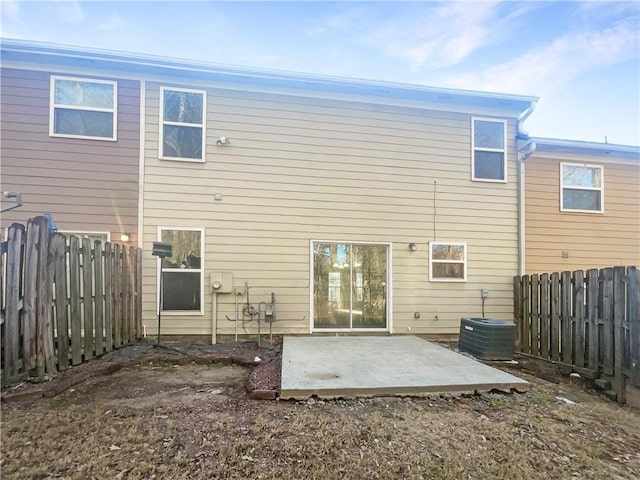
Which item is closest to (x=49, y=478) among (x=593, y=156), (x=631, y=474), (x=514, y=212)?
(x=631, y=474)

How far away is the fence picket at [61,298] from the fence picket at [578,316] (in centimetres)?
696

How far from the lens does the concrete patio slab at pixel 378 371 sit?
3731 mm

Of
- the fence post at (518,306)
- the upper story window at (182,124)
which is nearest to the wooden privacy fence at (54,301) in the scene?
the upper story window at (182,124)

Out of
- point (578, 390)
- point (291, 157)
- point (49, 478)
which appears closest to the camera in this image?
→ point (49, 478)

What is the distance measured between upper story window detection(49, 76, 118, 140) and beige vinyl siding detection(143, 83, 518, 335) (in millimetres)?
704

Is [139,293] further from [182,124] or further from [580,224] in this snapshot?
[580,224]

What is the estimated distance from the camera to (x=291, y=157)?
6.95 m

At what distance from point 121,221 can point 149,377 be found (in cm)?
327

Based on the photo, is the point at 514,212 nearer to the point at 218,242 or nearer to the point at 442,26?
the point at 442,26

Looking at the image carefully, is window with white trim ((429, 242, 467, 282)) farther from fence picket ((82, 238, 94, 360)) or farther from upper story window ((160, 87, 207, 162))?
fence picket ((82, 238, 94, 360))

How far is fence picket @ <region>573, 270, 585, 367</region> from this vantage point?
518 centimetres

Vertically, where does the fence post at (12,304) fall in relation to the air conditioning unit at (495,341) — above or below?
above

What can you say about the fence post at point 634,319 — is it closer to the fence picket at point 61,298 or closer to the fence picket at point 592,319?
the fence picket at point 592,319

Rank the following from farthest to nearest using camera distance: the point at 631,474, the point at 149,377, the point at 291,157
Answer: the point at 291,157, the point at 149,377, the point at 631,474
